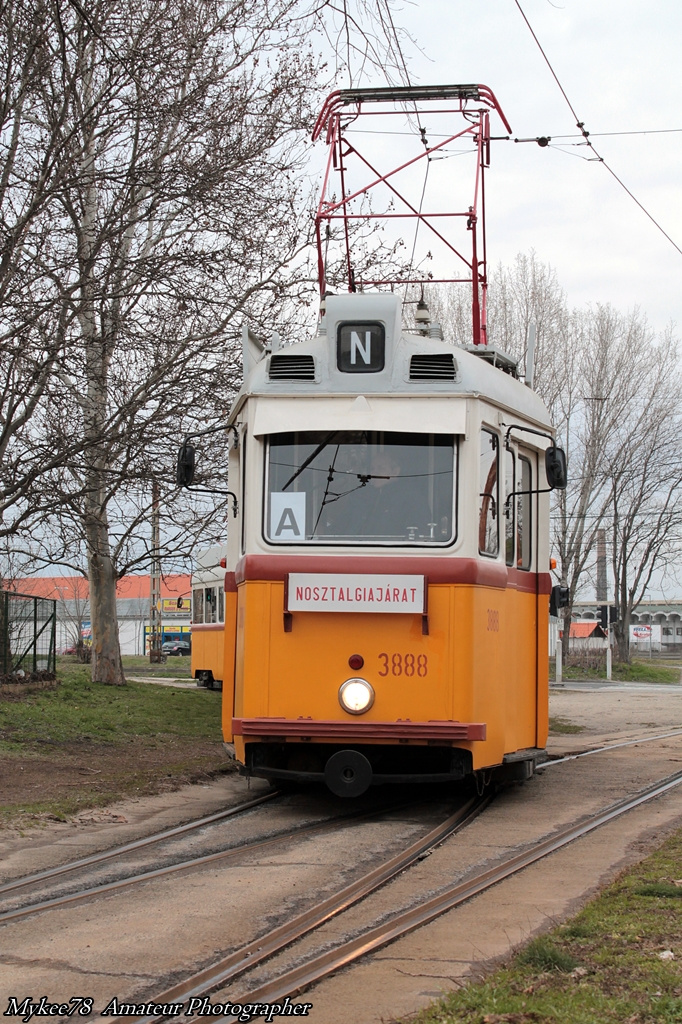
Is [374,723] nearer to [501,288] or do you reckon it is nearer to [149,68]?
[149,68]

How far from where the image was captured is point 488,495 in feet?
30.0

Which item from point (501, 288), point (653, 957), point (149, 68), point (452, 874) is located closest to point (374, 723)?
point (452, 874)

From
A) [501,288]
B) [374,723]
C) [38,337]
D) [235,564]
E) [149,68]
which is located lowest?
[374,723]

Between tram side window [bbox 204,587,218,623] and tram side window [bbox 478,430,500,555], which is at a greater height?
tram side window [bbox 478,430,500,555]

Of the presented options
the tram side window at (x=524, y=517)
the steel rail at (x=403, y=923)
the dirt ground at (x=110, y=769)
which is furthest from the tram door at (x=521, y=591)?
the dirt ground at (x=110, y=769)

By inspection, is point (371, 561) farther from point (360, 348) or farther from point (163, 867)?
point (163, 867)

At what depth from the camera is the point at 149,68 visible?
12445 mm

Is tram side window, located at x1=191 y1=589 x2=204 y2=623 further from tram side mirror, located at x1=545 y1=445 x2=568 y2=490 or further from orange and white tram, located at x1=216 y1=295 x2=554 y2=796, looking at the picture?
tram side mirror, located at x1=545 y1=445 x2=568 y2=490

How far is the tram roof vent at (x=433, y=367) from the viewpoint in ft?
29.6

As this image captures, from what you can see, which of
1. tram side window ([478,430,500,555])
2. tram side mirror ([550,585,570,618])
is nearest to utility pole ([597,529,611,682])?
A: tram side mirror ([550,585,570,618])

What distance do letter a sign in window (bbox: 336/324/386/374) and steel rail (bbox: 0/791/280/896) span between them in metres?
3.44

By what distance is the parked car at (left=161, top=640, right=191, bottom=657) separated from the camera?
68562mm

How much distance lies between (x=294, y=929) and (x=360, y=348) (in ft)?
15.2

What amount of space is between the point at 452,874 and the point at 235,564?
3.58 meters
